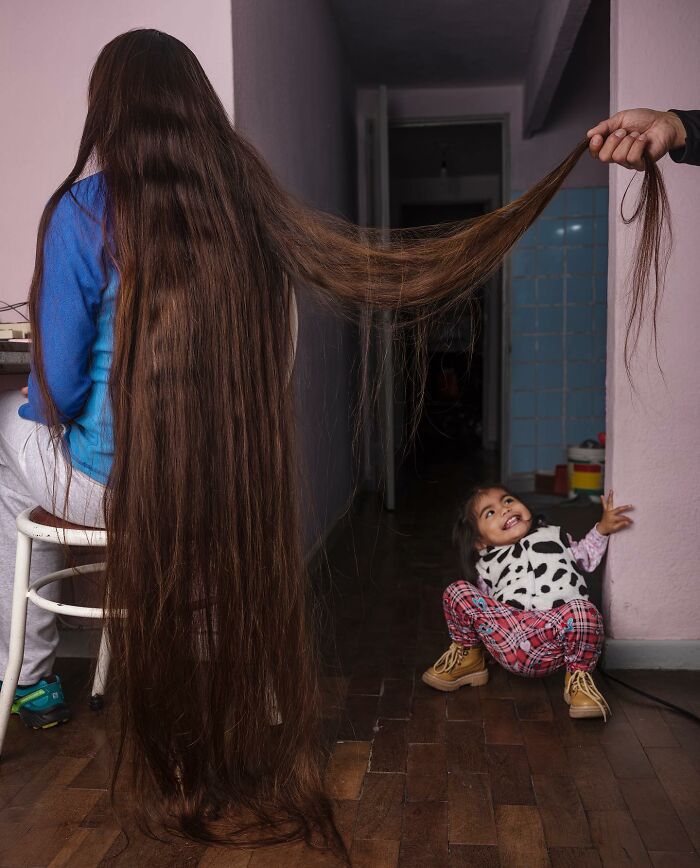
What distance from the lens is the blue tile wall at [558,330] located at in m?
5.30

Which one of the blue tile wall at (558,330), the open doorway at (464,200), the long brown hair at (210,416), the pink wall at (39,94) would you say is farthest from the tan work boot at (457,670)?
the blue tile wall at (558,330)

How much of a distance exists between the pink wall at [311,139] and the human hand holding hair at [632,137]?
0.84 metres

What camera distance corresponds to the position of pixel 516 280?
5.41m

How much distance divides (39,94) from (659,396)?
6.01 ft

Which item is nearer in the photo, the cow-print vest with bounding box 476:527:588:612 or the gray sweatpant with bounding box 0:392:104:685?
the gray sweatpant with bounding box 0:392:104:685

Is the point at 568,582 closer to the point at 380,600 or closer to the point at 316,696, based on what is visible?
the point at 316,696

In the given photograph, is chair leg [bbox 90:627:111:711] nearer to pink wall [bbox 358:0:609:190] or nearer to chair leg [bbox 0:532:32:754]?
chair leg [bbox 0:532:32:754]

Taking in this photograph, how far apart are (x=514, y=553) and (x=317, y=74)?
8.45ft

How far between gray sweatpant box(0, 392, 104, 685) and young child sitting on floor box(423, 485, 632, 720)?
Result: 3.05ft

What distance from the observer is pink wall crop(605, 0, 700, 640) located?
1914 millimetres

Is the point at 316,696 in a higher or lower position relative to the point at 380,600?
higher

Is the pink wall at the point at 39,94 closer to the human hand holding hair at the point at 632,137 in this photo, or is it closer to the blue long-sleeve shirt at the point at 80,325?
the blue long-sleeve shirt at the point at 80,325

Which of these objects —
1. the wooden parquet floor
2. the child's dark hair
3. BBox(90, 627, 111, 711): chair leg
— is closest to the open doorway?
the child's dark hair

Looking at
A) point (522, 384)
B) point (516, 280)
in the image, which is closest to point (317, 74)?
point (516, 280)
